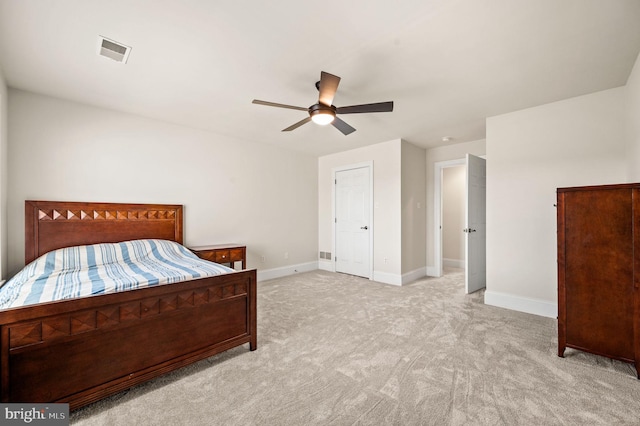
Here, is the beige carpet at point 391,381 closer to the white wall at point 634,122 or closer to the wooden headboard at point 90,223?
the white wall at point 634,122

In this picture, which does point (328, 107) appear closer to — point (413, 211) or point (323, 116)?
point (323, 116)

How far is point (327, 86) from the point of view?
2.19 metres

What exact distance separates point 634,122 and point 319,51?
114 inches

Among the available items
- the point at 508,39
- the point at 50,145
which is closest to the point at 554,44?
the point at 508,39

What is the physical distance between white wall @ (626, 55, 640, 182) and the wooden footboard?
3662 mm

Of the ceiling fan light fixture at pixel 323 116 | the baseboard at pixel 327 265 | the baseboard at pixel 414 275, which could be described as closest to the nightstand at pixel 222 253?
the baseboard at pixel 327 265

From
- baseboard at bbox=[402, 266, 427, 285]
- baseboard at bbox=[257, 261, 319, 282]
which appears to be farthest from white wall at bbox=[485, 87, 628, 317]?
baseboard at bbox=[257, 261, 319, 282]

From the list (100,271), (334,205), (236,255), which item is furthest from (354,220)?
(100,271)

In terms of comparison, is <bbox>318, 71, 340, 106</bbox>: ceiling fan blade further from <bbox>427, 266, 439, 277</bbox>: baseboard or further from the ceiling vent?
<bbox>427, 266, 439, 277</bbox>: baseboard

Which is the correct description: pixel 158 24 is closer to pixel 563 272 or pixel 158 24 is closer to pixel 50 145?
pixel 50 145

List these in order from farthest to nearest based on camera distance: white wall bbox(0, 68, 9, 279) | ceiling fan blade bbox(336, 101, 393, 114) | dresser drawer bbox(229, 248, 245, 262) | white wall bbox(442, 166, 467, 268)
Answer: white wall bbox(442, 166, 467, 268) < dresser drawer bbox(229, 248, 245, 262) < white wall bbox(0, 68, 9, 279) < ceiling fan blade bbox(336, 101, 393, 114)

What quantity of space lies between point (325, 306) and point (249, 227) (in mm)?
2088

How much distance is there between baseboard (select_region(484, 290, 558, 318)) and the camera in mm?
3146

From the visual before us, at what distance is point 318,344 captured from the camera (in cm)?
249
